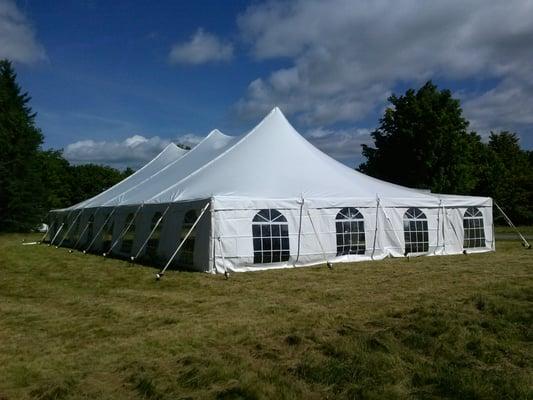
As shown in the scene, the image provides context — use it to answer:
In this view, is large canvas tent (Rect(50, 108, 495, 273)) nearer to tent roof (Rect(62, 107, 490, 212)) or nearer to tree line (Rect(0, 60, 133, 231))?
tent roof (Rect(62, 107, 490, 212))

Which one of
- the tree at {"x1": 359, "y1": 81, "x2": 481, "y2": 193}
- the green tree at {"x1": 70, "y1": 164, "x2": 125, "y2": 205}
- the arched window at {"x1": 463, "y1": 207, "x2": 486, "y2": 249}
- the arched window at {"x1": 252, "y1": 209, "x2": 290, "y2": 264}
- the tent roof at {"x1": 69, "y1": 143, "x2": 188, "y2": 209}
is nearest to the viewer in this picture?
the arched window at {"x1": 252, "y1": 209, "x2": 290, "y2": 264}

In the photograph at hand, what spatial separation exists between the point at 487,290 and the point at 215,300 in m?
3.71

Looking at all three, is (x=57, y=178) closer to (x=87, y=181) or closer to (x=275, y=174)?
(x=87, y=181)

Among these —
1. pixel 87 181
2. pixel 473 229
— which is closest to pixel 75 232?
pixel 473 229

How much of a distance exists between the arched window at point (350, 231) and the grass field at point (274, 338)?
2644 mm

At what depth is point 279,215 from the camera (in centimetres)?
1123

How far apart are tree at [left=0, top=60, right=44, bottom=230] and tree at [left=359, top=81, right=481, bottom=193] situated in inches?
833

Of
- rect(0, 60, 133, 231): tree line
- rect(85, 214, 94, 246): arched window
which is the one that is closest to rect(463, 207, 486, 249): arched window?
rect(85, 214, 94, 246): arched window

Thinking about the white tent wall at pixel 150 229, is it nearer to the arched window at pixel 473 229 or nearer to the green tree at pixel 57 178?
the arched window at pixel 473 229

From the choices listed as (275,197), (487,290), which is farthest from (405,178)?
(487,290)

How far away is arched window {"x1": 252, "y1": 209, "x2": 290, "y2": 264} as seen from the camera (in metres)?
10.9

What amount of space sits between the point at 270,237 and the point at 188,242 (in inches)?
71.9

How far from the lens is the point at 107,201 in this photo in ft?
56.7

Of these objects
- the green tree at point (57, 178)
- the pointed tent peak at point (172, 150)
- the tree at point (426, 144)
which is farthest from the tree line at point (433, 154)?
the green tree at point (57, 178)
